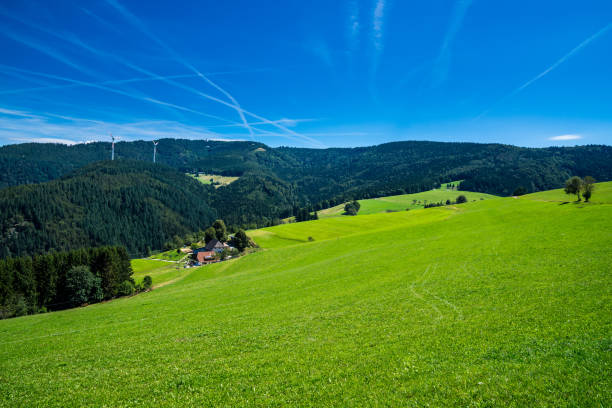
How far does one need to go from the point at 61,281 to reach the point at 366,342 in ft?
229

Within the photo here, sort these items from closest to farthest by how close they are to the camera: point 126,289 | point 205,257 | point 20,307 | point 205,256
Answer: point 20,307, point 126,289, point 205,257, point 205,256

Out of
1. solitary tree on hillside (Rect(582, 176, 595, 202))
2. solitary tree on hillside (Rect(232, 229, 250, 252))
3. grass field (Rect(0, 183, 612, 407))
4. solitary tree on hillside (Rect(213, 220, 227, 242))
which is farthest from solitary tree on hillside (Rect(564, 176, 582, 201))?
solitary tree on hillside (Rect(213, 220, 227, 242))

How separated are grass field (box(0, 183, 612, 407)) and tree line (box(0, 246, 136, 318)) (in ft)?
81.6

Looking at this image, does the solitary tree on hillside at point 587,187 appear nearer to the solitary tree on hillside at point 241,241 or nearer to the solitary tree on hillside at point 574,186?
the solitary tree on hillside at point 574,186

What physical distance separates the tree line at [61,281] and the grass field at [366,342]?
24.9m

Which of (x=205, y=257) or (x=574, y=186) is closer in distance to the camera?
(x=574, y=186)

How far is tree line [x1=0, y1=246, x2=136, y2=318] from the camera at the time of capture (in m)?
52.1

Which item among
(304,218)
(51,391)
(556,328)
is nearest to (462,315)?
(556,328)

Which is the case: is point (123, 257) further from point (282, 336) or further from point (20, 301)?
point (282, 336)

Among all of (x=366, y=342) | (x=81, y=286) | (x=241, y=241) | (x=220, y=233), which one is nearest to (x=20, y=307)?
(x=81, y=286)

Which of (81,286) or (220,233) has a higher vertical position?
(81,286)

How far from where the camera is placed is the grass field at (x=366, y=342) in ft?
31.5

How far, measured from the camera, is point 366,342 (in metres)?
14.2

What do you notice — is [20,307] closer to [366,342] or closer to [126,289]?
[126,289]
